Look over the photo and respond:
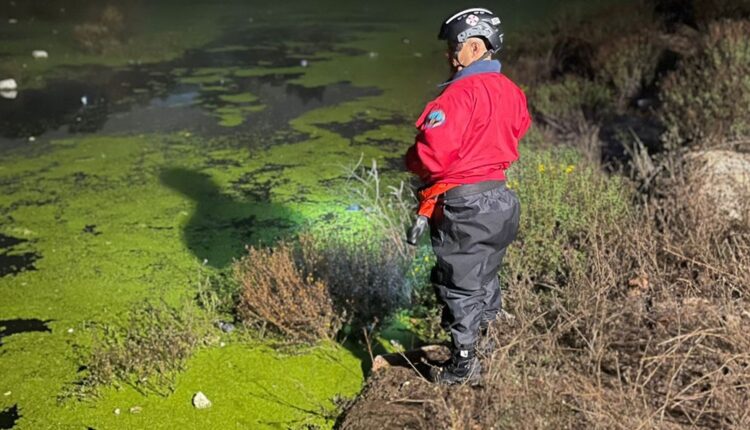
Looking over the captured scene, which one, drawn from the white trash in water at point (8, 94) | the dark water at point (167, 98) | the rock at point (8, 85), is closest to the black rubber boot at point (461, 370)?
the dark water at point (167, 98)

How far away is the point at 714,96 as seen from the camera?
15.7ft

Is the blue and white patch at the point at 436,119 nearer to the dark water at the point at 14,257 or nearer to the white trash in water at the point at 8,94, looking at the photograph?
the dark water at the point at 14,257

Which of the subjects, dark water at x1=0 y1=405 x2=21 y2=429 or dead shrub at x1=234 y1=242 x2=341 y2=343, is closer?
dark water at x1=0 y1=405 x2=21 y2=429

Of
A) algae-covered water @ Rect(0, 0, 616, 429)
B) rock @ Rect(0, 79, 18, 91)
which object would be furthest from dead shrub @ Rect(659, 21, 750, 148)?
rock @ Rect(0, 79, 18, 91)

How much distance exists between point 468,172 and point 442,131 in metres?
0.20

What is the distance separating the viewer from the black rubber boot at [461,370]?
8.68 ft

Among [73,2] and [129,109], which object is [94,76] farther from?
[73,2]

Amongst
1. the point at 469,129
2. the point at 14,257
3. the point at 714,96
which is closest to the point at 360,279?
the point at 469,129

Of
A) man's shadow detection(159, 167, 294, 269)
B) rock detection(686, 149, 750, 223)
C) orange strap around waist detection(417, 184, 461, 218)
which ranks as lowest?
man's shadow detection(159, 167, 294, 269)

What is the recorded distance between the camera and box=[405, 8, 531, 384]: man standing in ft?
7.69

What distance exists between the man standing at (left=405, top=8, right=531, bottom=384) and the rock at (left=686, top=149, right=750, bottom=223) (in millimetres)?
1269

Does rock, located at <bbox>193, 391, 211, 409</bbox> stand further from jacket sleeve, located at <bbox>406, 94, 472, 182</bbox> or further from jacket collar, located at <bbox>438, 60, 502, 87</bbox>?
jacket collar, located at <bbox>438, 60, 502, 87</bbox>

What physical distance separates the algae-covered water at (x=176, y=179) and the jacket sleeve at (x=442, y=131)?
45.2 inches

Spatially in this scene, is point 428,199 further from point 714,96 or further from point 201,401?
point 714,96
